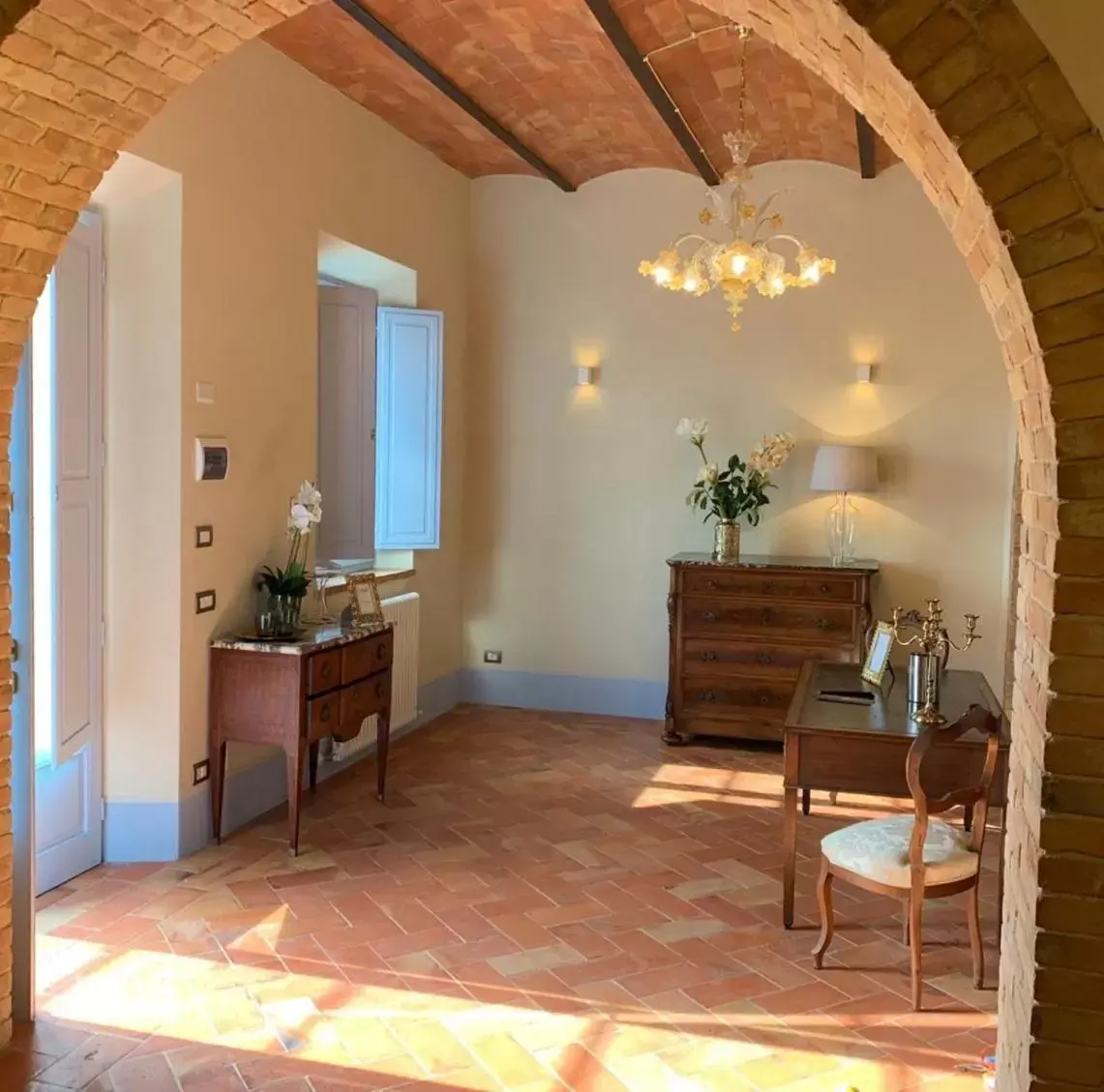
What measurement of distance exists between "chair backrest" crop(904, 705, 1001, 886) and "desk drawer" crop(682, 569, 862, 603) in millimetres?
2900

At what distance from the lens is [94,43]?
2.57 metres

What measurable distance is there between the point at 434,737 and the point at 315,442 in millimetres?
2084

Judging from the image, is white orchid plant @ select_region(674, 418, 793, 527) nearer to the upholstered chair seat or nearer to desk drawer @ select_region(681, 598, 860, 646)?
desk drawer @ select_region(681, 598, 860, 646)

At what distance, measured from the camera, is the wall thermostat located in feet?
15.4

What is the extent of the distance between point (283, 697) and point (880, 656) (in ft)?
8.20

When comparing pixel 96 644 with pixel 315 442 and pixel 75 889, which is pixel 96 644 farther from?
pixel 315 442

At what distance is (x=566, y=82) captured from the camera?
5637 millimetres

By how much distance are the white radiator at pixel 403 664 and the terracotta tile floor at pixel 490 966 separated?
39.8 inches

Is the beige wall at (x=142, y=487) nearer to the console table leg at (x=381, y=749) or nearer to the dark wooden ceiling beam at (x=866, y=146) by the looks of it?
the console table leg at (x=381, y=749)

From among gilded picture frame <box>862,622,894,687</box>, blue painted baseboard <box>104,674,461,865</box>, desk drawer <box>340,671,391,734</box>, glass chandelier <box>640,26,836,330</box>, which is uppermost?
glass chandelier <box>640,26,836,330</box>

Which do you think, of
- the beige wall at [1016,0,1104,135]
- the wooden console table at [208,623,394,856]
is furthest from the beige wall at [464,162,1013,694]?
the beige wall at [1016,0,1104,135]

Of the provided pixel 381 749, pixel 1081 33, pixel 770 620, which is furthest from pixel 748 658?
pixel 1081 33

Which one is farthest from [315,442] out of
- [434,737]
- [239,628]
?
[434,737]

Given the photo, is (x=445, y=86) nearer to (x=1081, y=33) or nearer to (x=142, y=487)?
(x=142, y=487)
